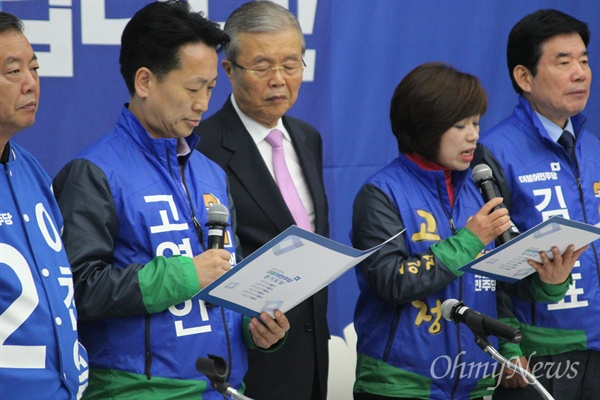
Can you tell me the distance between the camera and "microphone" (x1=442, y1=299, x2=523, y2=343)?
2.60m

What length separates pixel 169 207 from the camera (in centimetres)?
280

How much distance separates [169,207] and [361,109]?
5.76 feet

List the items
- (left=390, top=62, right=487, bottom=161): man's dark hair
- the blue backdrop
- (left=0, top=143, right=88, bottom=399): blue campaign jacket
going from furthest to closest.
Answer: the blue backdrop → (left=390, top=62, right=487, bottom=161): man's dark hair → (left=0, top=143, right=88, bottom=399): blue campaign jacket

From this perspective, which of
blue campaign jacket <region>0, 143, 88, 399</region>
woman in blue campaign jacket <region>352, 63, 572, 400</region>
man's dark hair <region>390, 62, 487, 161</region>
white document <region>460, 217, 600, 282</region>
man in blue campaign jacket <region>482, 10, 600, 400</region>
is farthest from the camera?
man in blue campaign jacket <region>482, 10, 600, 400</region>

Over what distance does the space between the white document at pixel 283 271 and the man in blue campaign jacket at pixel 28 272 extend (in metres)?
0.38

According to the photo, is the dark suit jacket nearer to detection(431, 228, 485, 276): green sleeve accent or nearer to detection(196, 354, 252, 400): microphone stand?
detection(431, 228, 485, 276): green sleeve accent

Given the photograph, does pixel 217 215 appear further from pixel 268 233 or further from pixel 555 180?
pixel 555 180

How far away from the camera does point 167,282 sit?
104 inches

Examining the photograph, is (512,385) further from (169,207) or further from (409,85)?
(169,207)

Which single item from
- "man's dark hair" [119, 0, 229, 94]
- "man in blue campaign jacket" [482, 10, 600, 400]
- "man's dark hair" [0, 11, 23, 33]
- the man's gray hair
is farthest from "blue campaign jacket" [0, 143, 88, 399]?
"man in blue campaign jacket" [482, 10, 600, 400]

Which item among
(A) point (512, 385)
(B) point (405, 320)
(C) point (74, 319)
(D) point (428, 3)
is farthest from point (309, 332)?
(D) point (428, 3)

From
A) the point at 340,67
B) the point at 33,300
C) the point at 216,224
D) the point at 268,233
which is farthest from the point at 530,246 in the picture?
the point at 33,300

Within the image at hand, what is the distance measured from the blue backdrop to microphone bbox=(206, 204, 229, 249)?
1409 mm

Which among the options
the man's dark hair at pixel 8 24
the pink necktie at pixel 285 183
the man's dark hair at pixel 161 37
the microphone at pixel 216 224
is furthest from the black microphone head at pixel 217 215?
the pink necktie at pixel 285 183
